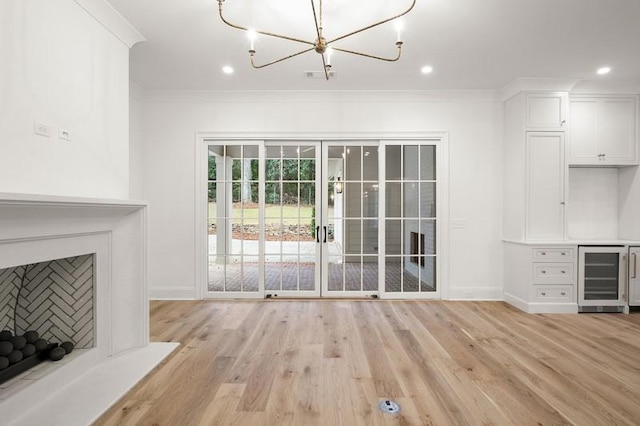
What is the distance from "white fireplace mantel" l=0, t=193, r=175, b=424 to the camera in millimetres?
1773

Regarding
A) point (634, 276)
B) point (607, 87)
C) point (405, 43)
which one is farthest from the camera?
point (607, 87)

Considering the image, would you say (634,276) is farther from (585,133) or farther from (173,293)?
(173,293)

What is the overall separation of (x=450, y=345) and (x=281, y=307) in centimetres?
200

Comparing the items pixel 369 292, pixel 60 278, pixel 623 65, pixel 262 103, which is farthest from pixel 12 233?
pixel 623 65

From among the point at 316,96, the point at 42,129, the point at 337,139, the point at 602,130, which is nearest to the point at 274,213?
the point at 337,139

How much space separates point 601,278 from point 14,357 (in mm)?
5683

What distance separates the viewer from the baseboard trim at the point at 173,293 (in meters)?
4.35

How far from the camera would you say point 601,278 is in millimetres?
3900

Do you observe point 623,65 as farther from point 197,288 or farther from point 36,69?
point 197,288

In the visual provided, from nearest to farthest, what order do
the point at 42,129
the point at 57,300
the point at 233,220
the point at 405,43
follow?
the point at 42,129 → the point at 57,300 → the point at 405,43 → the point at 233,220

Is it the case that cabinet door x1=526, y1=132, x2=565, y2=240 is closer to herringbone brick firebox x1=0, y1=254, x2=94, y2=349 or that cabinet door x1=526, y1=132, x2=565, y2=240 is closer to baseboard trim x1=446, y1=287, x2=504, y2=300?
baseboard trim x1=446, y1=287, x2=504, y2=300

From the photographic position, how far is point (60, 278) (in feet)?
8.03

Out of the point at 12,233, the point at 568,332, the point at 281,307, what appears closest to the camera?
the point at 12,233

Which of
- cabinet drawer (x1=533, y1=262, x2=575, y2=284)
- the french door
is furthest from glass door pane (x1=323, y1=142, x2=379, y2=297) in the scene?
cabinet drawer (x1=533, y1=262, x2=575, y2=284)
